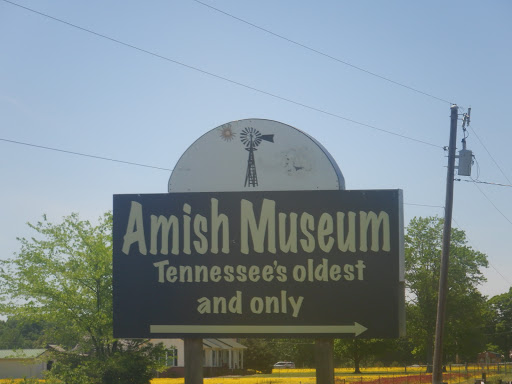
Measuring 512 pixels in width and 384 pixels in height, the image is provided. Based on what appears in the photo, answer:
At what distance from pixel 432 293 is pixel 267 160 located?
223 feet

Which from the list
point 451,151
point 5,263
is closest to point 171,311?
point 451,151

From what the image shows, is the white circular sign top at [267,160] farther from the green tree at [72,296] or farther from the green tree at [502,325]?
the green tree at [502,325]

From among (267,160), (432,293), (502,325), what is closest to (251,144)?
(267,160)

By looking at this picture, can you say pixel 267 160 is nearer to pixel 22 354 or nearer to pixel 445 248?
pixel 445 248

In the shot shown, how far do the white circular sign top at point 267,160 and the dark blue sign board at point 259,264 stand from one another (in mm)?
350

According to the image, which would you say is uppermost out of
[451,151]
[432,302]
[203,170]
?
[451,151]

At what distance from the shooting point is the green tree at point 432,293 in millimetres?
78062

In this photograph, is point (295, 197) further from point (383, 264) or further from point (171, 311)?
point (171, 311)

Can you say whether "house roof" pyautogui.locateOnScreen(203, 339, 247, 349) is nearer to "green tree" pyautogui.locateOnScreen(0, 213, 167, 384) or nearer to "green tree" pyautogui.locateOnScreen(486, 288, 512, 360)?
"green tree" pyautogui.locateOnScreen(0, 213, 167, 384)

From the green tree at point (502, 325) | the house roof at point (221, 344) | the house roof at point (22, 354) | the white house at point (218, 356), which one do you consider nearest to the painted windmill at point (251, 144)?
the house roof at point (22, 354)

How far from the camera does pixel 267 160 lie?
12445 mm

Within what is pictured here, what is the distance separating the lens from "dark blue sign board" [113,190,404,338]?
11.9m

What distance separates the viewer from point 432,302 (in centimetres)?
7881

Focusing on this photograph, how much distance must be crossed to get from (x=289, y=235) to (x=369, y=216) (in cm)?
122
